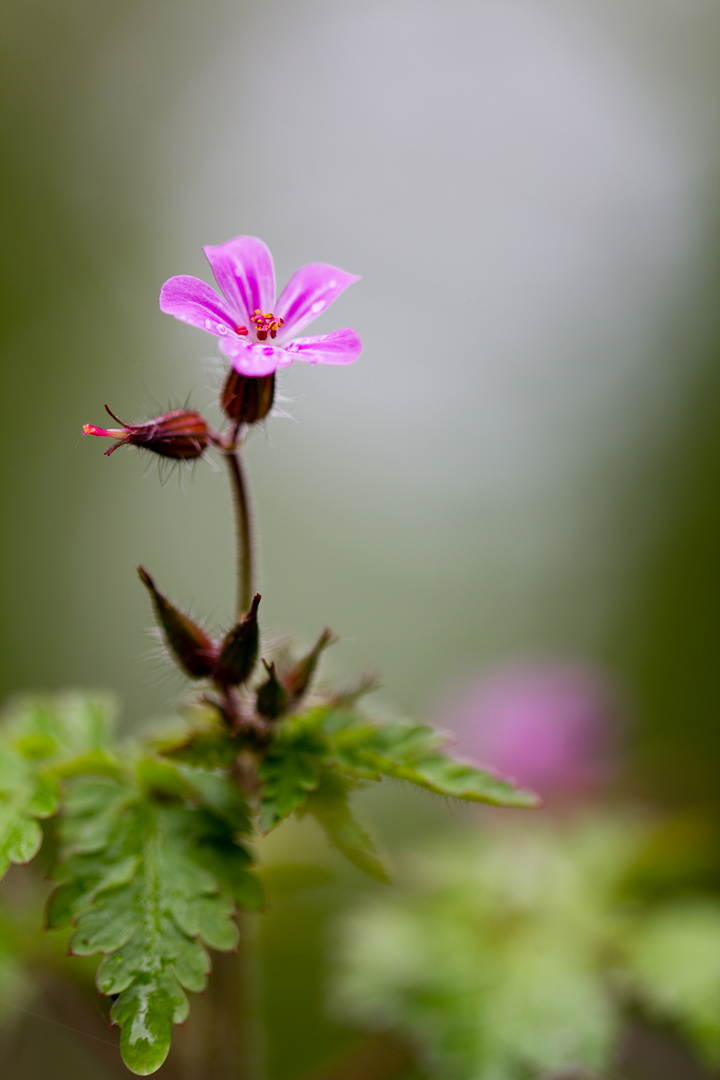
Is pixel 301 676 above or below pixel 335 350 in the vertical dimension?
below

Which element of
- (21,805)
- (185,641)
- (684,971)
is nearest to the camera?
(21,805)

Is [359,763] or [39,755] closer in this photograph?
[359,763]

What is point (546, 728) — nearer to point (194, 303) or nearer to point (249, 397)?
point (249, 397)

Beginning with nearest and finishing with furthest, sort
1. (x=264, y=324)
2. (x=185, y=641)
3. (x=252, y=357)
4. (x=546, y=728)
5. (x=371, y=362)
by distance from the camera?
(x=252, y=357) → (x=185, y=641) → (x=264, y=324) → (x=546, y=728) → (x=371, y=362)

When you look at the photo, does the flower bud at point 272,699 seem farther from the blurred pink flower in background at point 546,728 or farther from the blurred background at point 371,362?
the blurred background at point 371,362

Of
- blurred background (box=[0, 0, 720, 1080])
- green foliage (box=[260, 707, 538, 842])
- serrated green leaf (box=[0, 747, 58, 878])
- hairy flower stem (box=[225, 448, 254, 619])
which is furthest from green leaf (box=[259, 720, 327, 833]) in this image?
blurred background (box=[0, 0, 720, 1080])

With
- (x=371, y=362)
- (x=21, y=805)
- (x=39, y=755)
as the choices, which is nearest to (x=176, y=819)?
(x=21, y=805)
